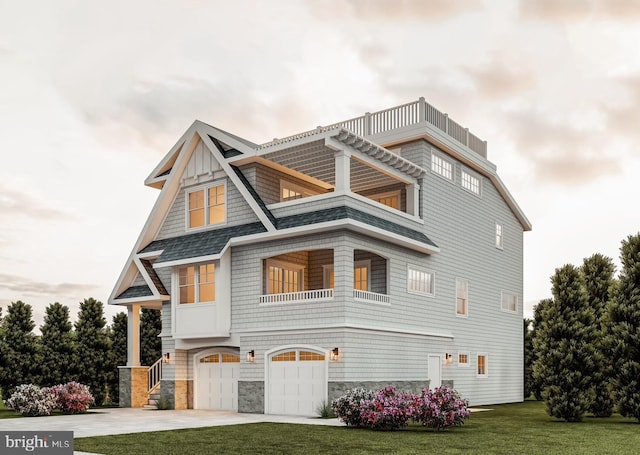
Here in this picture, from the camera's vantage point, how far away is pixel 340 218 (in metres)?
22.5

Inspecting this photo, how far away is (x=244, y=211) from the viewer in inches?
1024

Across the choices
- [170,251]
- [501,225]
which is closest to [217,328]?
[170,251]

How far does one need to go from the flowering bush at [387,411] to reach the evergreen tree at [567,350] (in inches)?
231

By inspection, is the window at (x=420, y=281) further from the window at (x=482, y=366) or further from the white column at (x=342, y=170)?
the window at (x=482, y=366)

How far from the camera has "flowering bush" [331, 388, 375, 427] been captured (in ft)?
62.7

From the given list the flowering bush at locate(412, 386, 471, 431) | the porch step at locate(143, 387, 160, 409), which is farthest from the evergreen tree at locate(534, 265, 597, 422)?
the porch step at locate(143, 387, 160, 409)

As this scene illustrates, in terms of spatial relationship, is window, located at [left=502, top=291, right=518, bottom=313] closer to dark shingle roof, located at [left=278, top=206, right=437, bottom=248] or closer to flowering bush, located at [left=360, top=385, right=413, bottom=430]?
dark shingle roof, located at [left=278, top=206, right=437, bottom=248]

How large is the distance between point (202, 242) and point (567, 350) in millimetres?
13397

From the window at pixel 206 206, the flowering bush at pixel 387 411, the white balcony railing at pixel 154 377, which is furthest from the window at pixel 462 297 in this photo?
the white balcony railing at pixel 154 377

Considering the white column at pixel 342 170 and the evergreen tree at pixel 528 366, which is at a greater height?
the white column at pixel 342 170

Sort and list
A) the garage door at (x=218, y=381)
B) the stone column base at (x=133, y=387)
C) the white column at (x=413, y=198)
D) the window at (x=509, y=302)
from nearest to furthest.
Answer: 1. the garage door at (x=218, y=381)
2. the white column at (x=413, y=198)
3. the stone column base at (x=133, y=387)
4. the window at (x=509, y=302)

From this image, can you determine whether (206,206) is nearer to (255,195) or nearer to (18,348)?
(255,195)

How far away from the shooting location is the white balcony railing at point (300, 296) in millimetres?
23203

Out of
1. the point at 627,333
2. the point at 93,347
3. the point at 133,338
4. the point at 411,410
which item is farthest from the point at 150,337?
the point at 627,333
